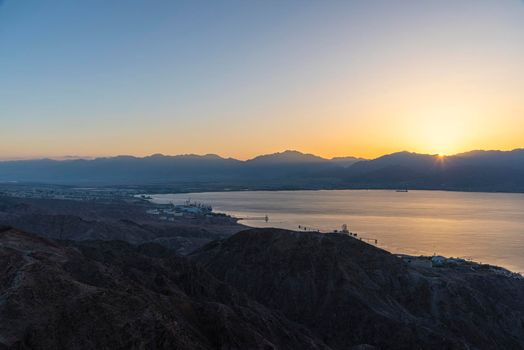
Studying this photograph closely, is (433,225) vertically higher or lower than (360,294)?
lower

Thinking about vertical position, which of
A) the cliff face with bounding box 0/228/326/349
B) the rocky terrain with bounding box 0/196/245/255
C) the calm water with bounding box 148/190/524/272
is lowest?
the calm water with bounding box 148/190/524/272

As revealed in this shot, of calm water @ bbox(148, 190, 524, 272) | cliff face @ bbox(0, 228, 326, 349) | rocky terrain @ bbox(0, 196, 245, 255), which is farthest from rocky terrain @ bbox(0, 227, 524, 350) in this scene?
calm water @ bbox(148, 190, 524, 272)

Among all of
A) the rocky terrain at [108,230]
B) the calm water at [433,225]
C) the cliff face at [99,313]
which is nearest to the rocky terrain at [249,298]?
the cliff face at [99,313]

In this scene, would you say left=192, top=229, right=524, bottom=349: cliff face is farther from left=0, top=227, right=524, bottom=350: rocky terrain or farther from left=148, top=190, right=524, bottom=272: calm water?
left=148, top=190, right=524, bottom=272: calm water

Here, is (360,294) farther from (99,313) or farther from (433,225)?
(433,225)

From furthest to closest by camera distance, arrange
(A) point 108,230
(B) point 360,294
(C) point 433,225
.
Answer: (C) point 433,225, (A) point 108,230, (B) point 360,294

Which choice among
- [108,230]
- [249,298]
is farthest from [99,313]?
[108,230]

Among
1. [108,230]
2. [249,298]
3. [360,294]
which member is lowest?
[360,294]
